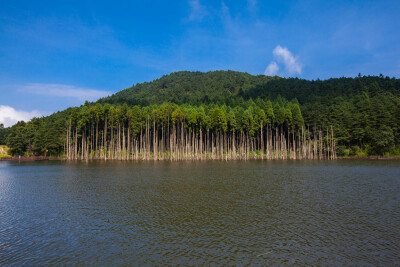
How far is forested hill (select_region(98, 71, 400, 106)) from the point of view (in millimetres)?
112312

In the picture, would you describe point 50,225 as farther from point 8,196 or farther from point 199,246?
point 8,196

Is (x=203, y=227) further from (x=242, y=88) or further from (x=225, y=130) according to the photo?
(x=242, y=88)

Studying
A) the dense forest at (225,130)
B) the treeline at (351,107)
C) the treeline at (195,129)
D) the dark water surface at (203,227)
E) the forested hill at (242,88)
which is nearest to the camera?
the dark water surface at (203,227)

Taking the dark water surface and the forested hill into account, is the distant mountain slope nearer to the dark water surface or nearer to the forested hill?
the forested hill

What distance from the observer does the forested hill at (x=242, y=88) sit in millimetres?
112312

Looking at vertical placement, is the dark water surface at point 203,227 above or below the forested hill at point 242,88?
below

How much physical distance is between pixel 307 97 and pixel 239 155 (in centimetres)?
6175

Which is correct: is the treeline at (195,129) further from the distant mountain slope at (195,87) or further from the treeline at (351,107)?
the distant mountain slope at (195,87)

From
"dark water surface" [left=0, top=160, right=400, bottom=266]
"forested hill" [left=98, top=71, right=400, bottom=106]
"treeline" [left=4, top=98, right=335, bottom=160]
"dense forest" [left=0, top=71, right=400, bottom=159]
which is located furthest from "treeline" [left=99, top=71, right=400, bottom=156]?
"dark water surface" [left=0, top=160, right=400, bottom=266]

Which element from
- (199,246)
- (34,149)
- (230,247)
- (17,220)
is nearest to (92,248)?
(199,246)

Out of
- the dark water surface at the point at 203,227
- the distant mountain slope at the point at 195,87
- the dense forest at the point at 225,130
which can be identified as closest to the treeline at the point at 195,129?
the dense forest at the point at 225,130

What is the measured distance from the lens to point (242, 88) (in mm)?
156500

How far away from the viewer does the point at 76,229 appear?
12305 millimetres

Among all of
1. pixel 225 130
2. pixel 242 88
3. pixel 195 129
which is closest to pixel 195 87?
pixel 242 88
